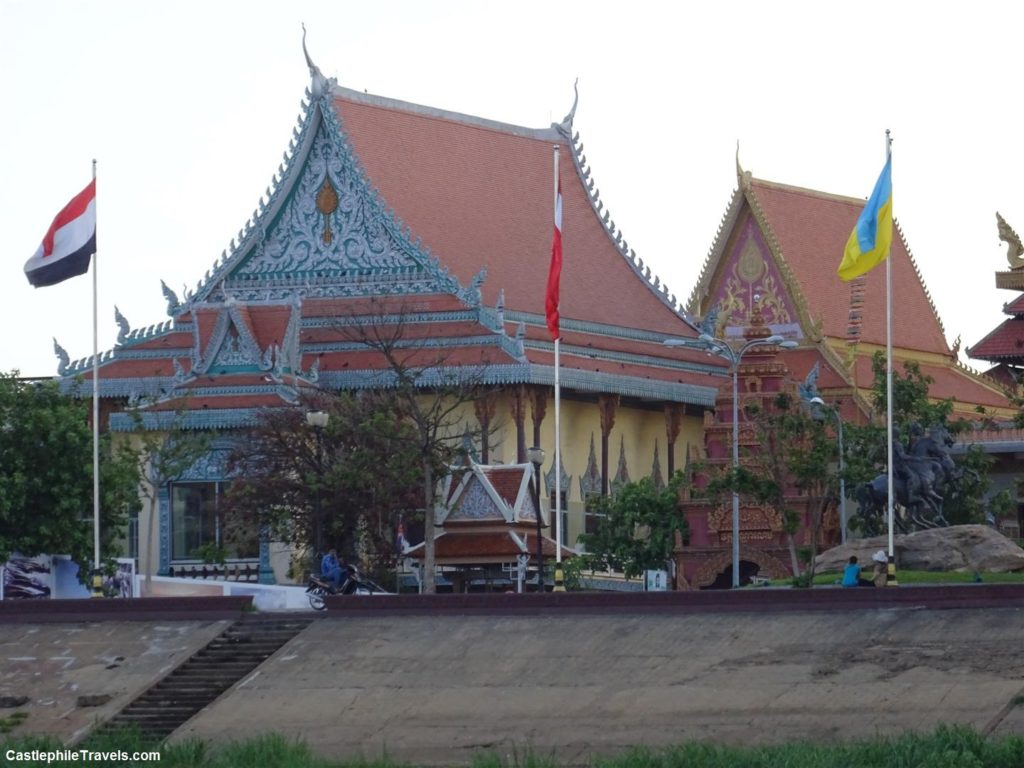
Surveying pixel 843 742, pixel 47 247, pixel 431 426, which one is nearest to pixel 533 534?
pixel 431 426

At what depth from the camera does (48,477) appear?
56.6 m

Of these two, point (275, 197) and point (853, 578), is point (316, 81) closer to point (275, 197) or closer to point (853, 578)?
point (275, 197)

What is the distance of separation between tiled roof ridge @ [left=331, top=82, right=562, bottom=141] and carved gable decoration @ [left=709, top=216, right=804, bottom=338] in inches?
213

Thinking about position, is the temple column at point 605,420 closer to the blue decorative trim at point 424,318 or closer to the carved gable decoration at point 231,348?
the blue decorative trim at point 424,318

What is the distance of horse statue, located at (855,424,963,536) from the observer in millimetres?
48000

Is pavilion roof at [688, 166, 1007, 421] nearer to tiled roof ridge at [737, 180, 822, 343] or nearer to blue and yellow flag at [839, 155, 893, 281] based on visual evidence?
tiled roof ridge at [737, 180, 822, 343]

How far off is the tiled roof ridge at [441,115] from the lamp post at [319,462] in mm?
13927

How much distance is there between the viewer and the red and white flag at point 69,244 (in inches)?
1893

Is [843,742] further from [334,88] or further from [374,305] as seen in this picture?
[334,88]

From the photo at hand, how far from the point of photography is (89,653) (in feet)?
145

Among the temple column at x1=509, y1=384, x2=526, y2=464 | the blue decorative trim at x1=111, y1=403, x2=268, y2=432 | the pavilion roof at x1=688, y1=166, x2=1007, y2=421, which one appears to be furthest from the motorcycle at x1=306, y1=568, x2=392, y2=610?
the pavilion roof at x1=688, y1=166, x2=1007, y2=421

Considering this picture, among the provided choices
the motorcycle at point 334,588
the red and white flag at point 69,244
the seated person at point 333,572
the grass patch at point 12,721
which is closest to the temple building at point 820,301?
the seated person at point 333,572

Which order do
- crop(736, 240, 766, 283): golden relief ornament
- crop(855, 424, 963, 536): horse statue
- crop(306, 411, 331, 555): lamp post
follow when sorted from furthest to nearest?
1. crop(736, 240, 766, 283): golden relief ornament
2. crop(306, 411, 331, 555): lamp post
3. crop(855, 424, 963, 536): horse statue

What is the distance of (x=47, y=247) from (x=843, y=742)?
62.1 ft
